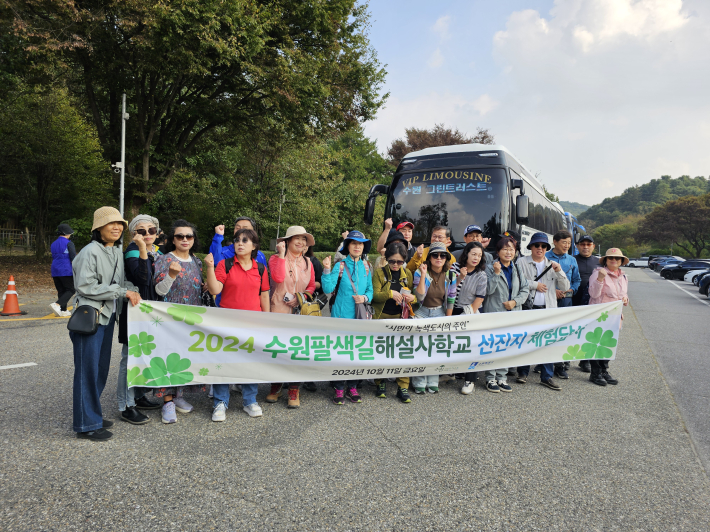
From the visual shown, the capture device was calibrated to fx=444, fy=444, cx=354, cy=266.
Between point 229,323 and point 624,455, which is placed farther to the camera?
point 229,323

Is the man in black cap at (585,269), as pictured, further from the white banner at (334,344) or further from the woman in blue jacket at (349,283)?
the woman in blue jacket at (349,283)

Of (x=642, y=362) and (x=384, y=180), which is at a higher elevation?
(x=384, y=180)

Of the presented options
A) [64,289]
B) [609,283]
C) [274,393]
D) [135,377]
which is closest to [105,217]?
[135,377]

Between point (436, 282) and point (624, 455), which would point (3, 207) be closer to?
point (436, 282)

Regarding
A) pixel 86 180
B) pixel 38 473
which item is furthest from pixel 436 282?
pixel 86 180

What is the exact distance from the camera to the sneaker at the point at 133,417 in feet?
12.6

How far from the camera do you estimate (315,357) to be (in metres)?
4.40

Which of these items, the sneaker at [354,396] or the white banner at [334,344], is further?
the sneaker at [354,396]

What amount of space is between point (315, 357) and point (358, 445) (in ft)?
3.53

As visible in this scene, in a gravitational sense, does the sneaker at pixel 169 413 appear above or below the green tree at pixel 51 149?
below

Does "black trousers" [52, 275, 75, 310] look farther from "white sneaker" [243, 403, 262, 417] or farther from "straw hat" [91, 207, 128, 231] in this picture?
"white sneaker" [243, 403, 262, 417]

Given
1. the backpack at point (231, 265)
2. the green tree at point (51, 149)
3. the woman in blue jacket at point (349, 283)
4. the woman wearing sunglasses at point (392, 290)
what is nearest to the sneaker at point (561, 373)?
the woman wearing sunglasses at point (392, 290)

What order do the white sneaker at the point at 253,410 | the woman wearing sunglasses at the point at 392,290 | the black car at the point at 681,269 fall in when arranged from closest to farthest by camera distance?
the white sneaker at the point at 253,410 → the woman wearing sunglasses at the point at 392,290 → the black car at the point at 681,269

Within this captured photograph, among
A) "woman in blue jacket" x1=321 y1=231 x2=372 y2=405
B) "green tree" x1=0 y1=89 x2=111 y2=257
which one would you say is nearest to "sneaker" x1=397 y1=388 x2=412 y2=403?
"woman in blue jacket" x1=321 y1=231 x2=372 y2=405
